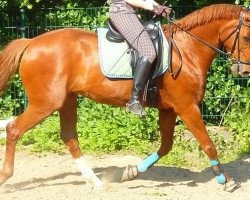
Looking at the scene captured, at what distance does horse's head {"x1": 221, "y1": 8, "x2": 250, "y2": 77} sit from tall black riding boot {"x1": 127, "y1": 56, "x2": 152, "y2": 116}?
3.38 feet

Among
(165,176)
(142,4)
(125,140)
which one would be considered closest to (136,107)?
(142,4)

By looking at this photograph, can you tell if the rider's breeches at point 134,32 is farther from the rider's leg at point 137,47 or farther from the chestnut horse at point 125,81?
the chestnut horse at point 125,81

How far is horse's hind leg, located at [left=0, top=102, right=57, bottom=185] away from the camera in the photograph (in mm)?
7465

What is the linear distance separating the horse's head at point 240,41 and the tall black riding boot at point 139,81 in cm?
103

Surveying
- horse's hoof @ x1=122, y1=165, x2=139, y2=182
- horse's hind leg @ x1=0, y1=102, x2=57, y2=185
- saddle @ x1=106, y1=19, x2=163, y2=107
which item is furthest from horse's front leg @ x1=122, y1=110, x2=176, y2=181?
horse's hind leg @ x1=0, y1=102, x2=57, y2=185

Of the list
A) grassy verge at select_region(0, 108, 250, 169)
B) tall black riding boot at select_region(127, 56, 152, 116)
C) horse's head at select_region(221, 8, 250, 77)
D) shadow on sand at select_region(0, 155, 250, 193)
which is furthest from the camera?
grassy verge at select_region(0, 108, 250, 169)

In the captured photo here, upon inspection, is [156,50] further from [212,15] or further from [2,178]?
[2,178]

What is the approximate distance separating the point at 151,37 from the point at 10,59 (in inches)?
70.3

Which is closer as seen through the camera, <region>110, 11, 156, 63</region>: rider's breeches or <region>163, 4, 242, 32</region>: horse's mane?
<region>110, 11, 156, 63</region>: rider's breeches

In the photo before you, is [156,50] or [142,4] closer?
[156,50]

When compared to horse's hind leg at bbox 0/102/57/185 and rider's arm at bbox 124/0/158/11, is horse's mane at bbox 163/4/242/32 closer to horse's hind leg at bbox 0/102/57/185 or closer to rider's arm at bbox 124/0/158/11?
rider's arm at bbox 124/0/158/11

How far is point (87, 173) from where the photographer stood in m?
7.84

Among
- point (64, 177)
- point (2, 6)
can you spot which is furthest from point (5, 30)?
point (64, 177)

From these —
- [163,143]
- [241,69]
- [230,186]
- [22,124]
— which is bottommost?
[230,186]
